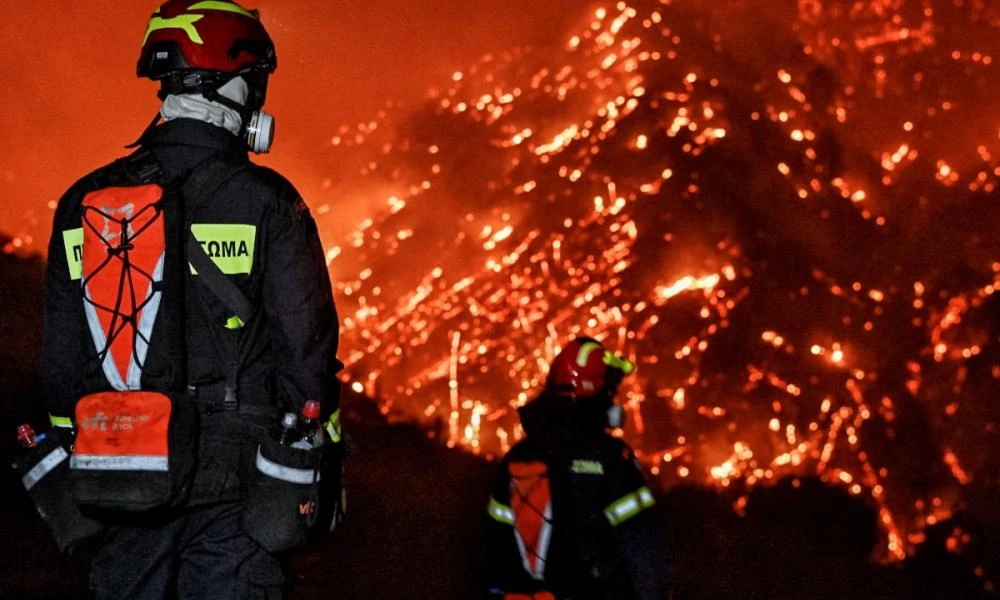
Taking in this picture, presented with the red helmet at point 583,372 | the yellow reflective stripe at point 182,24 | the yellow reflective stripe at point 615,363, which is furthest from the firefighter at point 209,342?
the yellow reflective stripe at point 615,363

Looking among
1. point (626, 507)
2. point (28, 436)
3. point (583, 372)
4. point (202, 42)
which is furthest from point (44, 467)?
→ point (583, 372)

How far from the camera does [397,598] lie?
14125 millimetres

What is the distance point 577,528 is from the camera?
567 centimetres

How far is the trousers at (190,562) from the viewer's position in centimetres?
414

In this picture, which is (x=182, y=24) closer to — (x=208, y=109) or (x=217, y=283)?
(x=208, y=109)

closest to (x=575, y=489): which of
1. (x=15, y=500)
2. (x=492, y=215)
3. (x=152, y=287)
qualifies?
(x=152, y=287)

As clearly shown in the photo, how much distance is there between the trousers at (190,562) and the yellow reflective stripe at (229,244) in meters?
0.71

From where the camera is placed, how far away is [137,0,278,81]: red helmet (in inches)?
177

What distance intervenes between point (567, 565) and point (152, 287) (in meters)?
2.23

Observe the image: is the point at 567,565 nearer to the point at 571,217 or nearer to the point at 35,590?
the point at 35,590

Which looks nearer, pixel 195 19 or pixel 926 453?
pixel 195 19

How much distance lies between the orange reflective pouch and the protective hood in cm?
90

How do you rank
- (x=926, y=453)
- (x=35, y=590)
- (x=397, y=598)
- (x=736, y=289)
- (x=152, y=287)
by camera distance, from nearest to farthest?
(x=152, y=287), (x=35, y=590), (x=397, y=598), (x=926, y=453), (x=736, y=289)

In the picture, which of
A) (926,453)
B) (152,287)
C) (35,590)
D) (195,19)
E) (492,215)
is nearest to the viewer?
(152,287)
